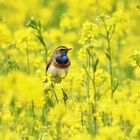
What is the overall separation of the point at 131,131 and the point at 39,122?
71cm

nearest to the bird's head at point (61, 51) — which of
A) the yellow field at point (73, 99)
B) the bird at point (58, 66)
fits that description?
the bird at point (58, 66)

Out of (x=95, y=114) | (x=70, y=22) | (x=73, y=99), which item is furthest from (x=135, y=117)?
(x=70, y=22)

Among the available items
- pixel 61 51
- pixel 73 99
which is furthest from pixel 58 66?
pixel 73 99

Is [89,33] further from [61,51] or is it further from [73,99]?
[61,51]

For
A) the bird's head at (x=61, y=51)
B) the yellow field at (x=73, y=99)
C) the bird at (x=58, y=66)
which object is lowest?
the yellow field at (x=73, y=99)

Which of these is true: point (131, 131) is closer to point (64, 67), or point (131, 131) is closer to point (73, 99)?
point (73, 99)

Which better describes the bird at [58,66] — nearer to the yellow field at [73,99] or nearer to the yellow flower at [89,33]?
the yellow field at [73,99]

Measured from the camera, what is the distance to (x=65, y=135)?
5891 mm

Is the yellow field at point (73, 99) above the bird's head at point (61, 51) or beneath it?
beneath

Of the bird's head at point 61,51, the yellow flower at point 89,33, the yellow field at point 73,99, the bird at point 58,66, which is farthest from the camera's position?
the bird's head at point 61,51

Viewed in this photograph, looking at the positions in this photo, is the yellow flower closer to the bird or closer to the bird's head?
the bird

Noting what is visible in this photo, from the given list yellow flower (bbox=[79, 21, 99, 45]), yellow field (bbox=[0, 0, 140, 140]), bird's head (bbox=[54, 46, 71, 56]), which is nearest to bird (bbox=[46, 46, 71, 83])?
bird's head (bbox=[54, 46, 71, 56])

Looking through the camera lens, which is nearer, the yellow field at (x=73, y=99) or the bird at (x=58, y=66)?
the yellow field at (x=73, y=99)

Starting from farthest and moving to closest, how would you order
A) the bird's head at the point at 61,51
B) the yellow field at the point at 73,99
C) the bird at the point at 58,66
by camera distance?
the bird's head at the point at 61,51 → the bird at the point at 58,66 → the yellow field at the point at 73,99
